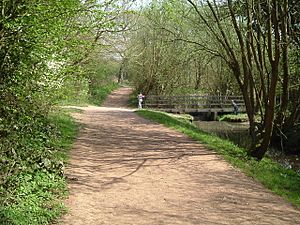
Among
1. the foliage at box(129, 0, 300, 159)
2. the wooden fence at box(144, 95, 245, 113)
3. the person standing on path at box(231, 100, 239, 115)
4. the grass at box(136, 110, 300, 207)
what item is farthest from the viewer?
the person standing on path at box(231, 100, 239, 115)

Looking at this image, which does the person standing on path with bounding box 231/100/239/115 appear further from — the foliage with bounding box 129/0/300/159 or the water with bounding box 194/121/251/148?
the water with bounding box 194/121/251/148

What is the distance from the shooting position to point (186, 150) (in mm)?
12047

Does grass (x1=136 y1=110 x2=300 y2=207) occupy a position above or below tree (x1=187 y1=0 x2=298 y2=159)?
below

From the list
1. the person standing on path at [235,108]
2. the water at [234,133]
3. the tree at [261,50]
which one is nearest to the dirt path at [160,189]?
the tree at [261,50]

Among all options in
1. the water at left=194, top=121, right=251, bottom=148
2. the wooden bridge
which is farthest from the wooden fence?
the water at left=194, top=121, right=251, bottom=148

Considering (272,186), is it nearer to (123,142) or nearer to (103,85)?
(123,142)

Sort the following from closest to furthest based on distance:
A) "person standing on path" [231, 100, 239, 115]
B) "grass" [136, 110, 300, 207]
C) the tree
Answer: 1. "grass" [136, 110, 300, 207]
2. the tree
3. "person standing on path" [231, 100, 239, 115]

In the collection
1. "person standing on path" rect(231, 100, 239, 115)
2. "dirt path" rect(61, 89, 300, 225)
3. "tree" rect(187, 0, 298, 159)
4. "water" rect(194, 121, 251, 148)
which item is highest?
"tree" rect(187, 0, 298, 159)

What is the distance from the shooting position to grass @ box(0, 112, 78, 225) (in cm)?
548

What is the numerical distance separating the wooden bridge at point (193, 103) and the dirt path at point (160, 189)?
1984 cm

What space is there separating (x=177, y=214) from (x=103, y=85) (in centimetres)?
4174

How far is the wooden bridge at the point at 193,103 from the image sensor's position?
32781 millimetres

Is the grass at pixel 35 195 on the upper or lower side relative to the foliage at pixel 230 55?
lower

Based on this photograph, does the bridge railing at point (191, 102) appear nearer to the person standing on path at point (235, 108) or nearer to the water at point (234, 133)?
the person standing on path at point (235, 108)
